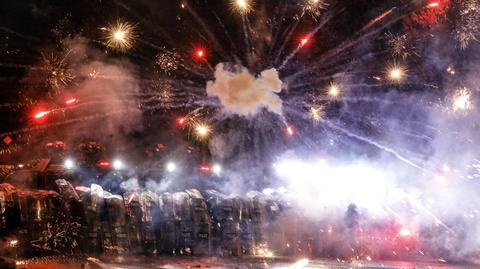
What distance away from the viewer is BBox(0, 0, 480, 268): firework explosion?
611 inches

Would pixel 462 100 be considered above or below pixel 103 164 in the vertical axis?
above

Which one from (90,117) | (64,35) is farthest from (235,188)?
(64,35)

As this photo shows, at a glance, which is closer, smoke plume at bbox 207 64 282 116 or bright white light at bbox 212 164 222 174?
bright white light at bbox 212 164 222 174

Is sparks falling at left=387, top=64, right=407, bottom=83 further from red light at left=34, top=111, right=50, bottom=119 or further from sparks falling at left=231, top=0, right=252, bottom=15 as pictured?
red light at left=34, top=111, right=50, bottom=119

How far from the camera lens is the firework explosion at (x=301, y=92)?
1552 cm

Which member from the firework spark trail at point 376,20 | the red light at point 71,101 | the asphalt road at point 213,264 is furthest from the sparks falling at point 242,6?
the asphalt road at point 213,264

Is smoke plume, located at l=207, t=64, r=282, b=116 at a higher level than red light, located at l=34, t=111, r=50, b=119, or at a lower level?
higher

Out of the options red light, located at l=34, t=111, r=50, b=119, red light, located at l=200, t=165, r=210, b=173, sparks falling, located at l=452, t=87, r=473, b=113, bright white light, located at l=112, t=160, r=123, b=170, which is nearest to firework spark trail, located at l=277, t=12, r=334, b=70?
red light, located at l=200, t=165, r=210, b=173

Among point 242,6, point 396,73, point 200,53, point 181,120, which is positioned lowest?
point 181,120

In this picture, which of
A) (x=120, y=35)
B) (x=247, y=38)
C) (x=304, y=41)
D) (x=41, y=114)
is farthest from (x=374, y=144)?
(x=41, y=114)

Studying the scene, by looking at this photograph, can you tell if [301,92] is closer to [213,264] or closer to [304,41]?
[304,41]

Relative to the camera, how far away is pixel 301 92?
19.2 m

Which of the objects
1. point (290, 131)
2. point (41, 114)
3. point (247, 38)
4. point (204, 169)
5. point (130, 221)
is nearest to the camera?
point (130, 221)

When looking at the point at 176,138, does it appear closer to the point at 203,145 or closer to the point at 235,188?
the point at 203,145
